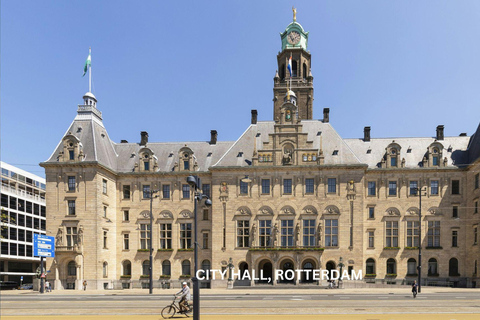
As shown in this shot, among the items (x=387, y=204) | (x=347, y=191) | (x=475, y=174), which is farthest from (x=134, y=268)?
(x=475, y=174)

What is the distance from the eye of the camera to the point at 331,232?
54.7 meters

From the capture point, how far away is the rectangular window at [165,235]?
5791cm

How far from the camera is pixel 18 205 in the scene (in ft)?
252

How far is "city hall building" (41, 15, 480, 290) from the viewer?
5375 cm

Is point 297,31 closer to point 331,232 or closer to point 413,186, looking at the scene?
point 413,186

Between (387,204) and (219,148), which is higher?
(219,148)

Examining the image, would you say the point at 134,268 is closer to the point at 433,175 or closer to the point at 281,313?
the point at 281,313

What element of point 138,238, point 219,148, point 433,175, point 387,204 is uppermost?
point 219,148

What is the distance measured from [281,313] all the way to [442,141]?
47.2 meters

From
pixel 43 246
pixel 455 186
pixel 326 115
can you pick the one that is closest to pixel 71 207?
pixel 43 246

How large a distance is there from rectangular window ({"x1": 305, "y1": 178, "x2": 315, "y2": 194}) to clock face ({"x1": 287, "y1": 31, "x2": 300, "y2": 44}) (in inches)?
1369

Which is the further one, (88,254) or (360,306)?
(88,254)

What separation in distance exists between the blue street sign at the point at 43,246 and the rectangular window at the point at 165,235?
46.9ft

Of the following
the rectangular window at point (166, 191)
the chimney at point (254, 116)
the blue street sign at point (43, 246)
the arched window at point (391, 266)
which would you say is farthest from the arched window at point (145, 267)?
the arched window at point (391, 266)
